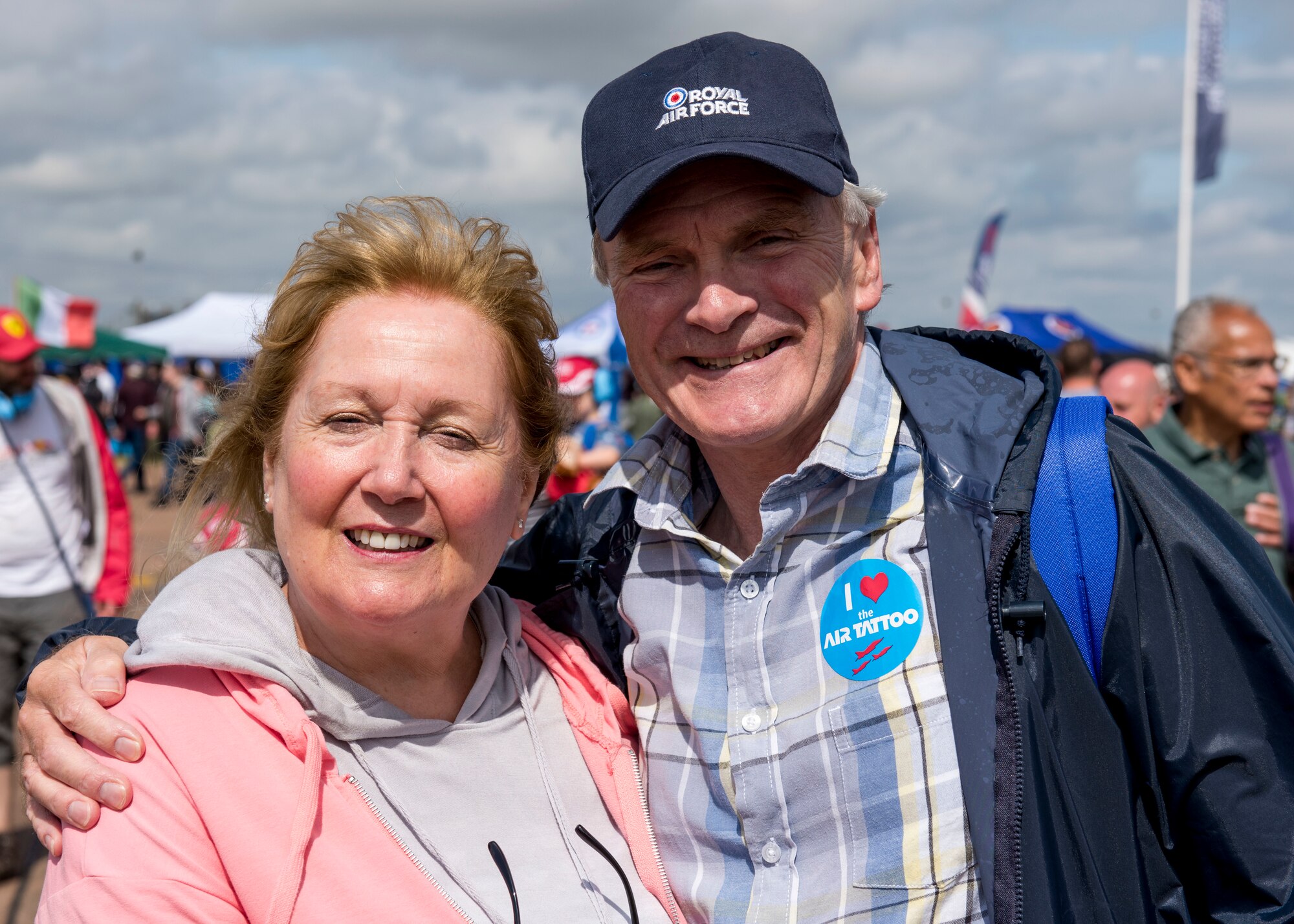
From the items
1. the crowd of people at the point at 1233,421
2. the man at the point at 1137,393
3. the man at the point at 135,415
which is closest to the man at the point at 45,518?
the crowd of people at the point at 1233,421

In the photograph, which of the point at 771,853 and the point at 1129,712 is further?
the point at 771,853

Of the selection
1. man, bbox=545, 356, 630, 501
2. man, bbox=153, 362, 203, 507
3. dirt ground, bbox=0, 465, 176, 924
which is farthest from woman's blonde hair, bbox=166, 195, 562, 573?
man, bbox=153, 362, 203, 507

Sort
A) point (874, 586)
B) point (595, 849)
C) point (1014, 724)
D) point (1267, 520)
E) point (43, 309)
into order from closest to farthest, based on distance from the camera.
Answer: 1. point (1014, 724)
2. point (874, 586)
3. point (595, 849)
4. point (1267, 520)
5. point (43, 309)

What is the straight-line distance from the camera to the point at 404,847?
1824mm

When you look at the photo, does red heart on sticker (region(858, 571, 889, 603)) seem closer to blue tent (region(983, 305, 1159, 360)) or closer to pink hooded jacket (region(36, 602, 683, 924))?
pink hooded jacket (region(36, 602, 683, 924))

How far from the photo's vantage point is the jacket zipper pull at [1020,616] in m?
1.62

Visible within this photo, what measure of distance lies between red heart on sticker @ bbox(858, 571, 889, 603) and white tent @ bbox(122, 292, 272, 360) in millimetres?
17941

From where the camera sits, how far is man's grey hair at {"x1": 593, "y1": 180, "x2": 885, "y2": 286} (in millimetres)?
2100

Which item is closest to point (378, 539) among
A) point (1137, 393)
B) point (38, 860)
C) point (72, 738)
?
point (72, 738)

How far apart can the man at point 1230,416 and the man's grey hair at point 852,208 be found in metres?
3.15

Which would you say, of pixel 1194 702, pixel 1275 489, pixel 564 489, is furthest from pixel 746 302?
pixel 564 489

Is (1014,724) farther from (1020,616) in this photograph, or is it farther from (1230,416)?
(1230,416)

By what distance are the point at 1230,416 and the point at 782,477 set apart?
146 inches

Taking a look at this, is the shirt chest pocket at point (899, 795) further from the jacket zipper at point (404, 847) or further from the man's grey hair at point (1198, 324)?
the man's grey hair at point (1198, 324)
